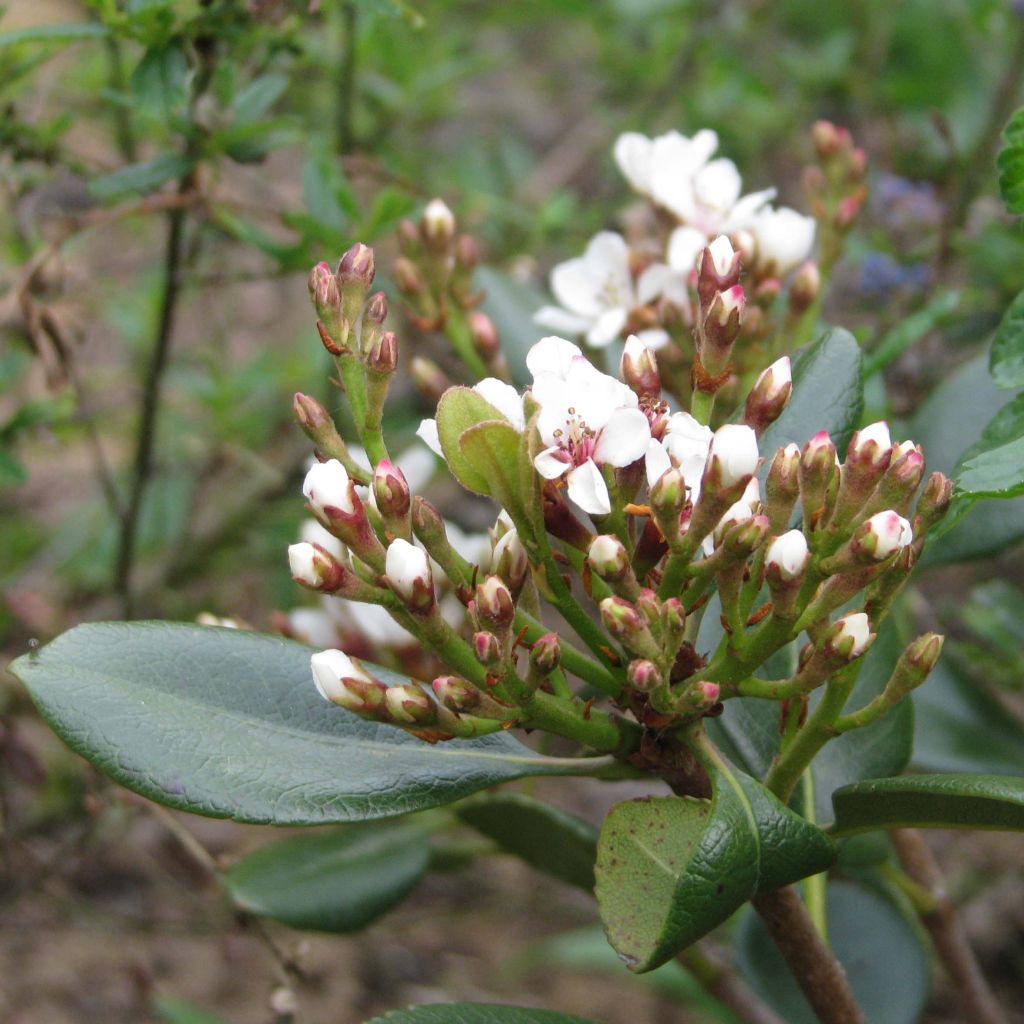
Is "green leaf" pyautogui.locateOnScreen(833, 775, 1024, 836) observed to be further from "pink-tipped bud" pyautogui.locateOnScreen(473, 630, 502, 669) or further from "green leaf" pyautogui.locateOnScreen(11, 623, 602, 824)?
"pink-tipped bud" pyautogui.locateOnScreen(473, 630, 502, 669)

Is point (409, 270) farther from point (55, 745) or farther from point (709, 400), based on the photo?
point (55, 745)

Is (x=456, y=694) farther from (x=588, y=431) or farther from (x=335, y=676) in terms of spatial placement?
(x=588, y=431)

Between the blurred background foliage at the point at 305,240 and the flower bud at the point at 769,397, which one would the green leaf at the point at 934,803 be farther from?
the blurred background foliage at the point at 305,240

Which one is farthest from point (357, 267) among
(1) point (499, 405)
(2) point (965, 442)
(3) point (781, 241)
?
(2) point (965, 442)

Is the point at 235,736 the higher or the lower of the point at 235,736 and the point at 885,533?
the lower

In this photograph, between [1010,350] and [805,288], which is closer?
[1010,350]
